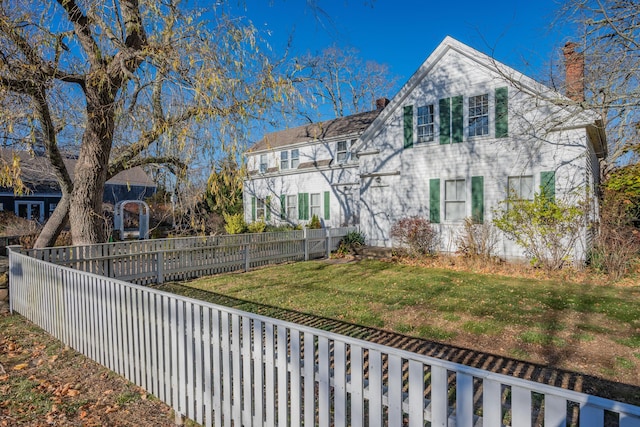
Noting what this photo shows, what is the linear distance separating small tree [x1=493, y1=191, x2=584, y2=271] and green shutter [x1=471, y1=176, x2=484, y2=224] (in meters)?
0.94

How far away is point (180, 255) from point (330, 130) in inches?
512

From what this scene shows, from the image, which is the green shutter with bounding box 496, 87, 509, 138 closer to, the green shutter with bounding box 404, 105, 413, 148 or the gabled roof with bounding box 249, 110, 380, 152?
the green shutter with bounding box 404, 105, 413, 148

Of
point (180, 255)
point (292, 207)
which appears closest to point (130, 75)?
point (180, 255)

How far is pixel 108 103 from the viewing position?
7180 millimetres

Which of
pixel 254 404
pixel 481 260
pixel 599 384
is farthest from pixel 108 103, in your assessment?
pixel 481 260

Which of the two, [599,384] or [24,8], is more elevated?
[24,8]

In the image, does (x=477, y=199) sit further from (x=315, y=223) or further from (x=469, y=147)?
(x=315, y=223)

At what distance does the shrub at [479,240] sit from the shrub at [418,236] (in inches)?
46.2

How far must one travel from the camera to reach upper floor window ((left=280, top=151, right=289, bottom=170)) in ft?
72.2

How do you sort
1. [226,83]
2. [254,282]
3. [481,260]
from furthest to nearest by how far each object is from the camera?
[481,260], [254,282], [226,83]

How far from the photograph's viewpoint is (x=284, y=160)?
22156mm

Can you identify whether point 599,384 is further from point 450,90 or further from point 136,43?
point 450,90

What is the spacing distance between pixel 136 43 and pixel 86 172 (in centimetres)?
277

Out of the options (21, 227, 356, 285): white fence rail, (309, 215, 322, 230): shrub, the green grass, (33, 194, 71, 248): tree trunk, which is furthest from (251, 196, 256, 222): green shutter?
(33, 194, 71, 248): tree trunk
